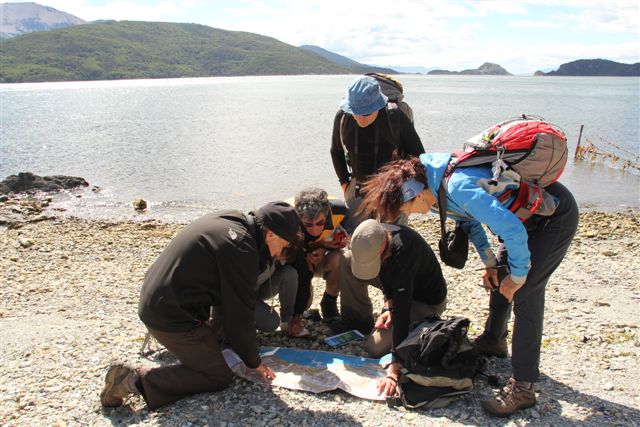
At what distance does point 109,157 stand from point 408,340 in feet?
89.7

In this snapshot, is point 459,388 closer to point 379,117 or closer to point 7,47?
point 379,117

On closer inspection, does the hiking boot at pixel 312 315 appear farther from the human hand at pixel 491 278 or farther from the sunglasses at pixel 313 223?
the human hand at pixel 491 278

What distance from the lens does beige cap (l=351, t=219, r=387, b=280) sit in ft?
15.0

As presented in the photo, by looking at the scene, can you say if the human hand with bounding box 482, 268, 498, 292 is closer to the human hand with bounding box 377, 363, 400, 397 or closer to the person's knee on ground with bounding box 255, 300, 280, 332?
the human hand with bounding box 377, 363, 400, 397

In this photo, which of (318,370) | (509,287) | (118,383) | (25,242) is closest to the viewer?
(509,287)

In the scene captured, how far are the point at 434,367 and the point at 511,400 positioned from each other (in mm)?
657

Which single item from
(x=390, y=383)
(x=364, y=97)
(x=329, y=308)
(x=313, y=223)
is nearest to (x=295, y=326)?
(x=329, y=308)

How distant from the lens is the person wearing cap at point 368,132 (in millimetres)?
5883

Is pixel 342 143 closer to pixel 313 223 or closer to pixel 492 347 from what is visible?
pixel 313 223

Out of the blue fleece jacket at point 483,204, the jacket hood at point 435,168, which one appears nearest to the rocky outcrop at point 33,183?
the jacket hood at point 435,168

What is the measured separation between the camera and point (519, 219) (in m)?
4.01

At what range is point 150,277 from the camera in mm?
4465

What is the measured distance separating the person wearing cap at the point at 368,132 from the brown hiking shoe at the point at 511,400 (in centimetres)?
259

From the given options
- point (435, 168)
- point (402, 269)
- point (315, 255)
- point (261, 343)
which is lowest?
point (261, 343)
